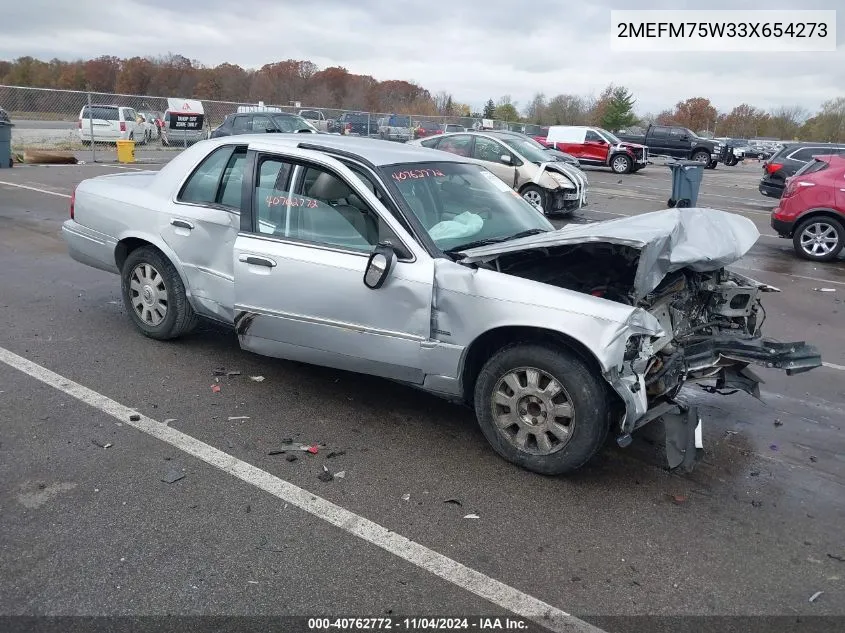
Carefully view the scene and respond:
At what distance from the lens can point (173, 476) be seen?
3818 millimetres

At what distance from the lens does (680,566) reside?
10.7ft

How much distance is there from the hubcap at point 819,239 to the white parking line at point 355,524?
33.3 ft

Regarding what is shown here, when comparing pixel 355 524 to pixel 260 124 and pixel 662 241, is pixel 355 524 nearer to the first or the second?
pixel 662 241

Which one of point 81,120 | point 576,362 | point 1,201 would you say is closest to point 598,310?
point 576,362

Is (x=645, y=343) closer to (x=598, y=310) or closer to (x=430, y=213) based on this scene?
(x=598, y=310)

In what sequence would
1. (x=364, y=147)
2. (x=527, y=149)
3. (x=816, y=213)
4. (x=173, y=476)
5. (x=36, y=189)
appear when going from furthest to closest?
(x=527, y=149) < (x=36, y=189) < (x=816, y=213) < (x=364, y=147) < (x=173, y=476)

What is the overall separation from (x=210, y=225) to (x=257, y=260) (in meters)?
0.76

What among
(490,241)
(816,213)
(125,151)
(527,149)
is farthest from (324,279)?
(125,151)

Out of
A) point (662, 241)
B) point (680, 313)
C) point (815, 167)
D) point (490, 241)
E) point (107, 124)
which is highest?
point (107, 124)

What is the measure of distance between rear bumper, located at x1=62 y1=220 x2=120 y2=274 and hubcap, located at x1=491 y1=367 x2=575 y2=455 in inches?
142

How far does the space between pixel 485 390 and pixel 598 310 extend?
814 mm

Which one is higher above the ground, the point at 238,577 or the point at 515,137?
the point at 515,137

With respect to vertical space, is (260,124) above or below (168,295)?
above

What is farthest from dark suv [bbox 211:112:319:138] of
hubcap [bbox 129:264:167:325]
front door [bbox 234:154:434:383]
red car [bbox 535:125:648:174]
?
front door [bbox 234:154:434:383]
